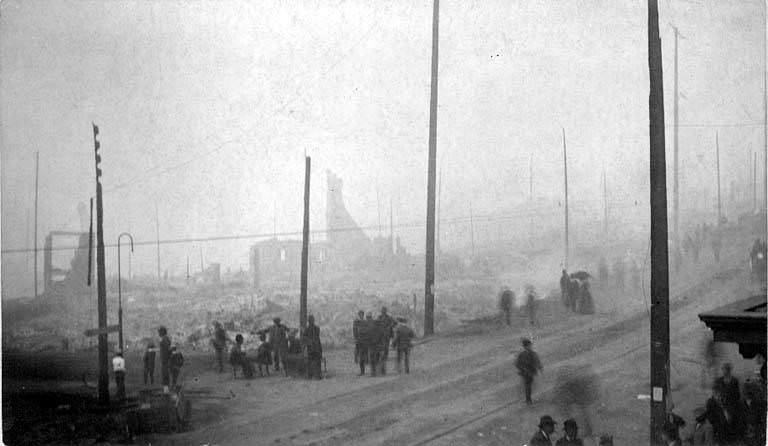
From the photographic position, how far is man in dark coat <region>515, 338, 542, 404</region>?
559 centimetres

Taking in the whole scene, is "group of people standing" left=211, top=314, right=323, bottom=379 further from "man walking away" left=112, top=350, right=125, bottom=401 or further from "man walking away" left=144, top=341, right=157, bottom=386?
"man walking away" left=112, top=350, right=125, bottom=401

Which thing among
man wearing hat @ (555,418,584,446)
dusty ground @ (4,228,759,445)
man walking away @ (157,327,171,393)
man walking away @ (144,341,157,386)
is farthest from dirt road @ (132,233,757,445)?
man walking away @ (144,341,157,386)

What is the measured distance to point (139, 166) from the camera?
6.11m

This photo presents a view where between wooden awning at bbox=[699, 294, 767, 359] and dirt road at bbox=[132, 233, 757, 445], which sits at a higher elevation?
wooden awning at bbox=[699, 294, 767, 359]

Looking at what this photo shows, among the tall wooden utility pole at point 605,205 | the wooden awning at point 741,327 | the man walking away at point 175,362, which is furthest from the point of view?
the man walking away at point 175,362

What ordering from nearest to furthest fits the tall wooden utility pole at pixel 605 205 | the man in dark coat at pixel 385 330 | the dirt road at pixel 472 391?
the dirt road at pixel 472 391
the tall wooden utility pole at pixel 605 205
the man in dark coat at pixel 385 330

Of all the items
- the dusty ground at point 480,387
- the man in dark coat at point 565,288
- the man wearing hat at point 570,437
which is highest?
the man in dark coat at point 565,288

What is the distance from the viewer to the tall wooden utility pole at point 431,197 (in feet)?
19.1

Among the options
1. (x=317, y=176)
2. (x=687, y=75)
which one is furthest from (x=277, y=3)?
(x=687, y=75)

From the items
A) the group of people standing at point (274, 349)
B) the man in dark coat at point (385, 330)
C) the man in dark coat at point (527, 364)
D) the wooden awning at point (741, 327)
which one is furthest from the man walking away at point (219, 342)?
the wooden awning at point (741, 327)

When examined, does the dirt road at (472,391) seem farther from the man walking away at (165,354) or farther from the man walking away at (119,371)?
the man walking away at (119,371)

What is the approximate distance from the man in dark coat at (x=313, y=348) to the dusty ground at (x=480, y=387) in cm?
8

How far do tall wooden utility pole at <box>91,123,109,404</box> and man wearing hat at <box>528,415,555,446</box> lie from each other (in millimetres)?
3455

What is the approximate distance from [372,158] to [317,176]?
48 centimetres
